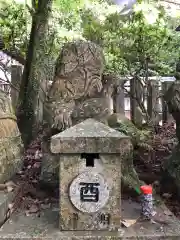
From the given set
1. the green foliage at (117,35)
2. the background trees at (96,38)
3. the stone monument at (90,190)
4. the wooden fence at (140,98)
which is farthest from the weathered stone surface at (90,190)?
the wooden fence at (140,98)

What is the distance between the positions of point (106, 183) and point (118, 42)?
4.39 meters

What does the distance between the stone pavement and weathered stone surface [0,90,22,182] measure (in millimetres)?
729

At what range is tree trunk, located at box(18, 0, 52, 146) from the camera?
6.09 m

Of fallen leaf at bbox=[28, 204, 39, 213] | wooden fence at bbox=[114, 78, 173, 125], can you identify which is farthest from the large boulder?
wooden fence at bbox=[114, 78, 173, 125]

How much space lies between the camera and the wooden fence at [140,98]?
8.06 metres

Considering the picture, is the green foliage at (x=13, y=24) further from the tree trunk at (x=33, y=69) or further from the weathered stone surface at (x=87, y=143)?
the weathered stone surface at (x=87, y=143)

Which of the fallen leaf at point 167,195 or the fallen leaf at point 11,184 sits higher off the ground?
the fallen leaf at point 11,184

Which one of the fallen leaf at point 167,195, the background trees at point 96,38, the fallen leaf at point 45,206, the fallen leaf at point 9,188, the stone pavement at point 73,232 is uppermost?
the background trees at point 96,38

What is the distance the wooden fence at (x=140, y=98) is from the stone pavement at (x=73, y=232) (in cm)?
480

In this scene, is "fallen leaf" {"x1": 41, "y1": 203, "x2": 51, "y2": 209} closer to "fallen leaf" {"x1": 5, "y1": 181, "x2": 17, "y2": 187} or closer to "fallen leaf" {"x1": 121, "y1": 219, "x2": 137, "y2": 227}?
"fallen leaf" {"x1": 5, "y1": 181, "x2": 17, "y2": 187}

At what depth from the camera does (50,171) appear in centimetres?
406

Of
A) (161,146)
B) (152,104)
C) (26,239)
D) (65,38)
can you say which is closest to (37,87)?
(65,38)

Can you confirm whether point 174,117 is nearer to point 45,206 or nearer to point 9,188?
point 45,206

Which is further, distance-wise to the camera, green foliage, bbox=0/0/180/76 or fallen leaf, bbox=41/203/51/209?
green foliage, bbox=0/0/180/76
